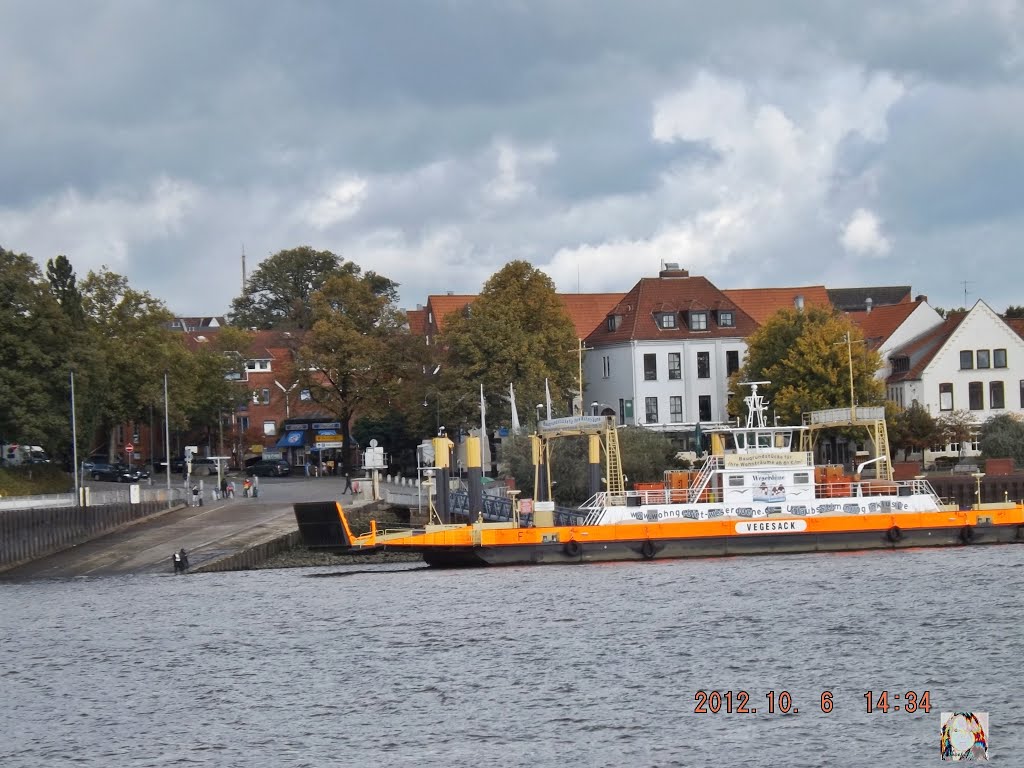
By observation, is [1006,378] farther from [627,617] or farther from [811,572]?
[627,617]

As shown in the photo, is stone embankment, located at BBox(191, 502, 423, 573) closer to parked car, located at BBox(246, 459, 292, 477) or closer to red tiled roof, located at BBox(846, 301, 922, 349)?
parked car, located at BBox(246, 459, 292, 477)

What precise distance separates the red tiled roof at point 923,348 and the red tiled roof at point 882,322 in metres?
1.38

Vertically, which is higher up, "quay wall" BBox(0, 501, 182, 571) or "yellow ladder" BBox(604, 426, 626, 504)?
"yellow ladder" BBox(604, 426, 626, 504)

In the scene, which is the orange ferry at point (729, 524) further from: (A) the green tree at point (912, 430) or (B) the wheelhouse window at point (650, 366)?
(B) the wheelhouse window at point (650, 366)

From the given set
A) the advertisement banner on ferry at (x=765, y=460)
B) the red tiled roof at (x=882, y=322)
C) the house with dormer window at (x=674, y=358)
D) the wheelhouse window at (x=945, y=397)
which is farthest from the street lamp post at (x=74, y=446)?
the wheelhouse window at (x=945, y=397)

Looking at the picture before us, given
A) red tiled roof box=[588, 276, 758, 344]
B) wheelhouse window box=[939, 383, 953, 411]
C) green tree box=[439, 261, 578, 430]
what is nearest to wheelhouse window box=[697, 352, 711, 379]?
red tiled roof box=[588, 276, 758, 344]

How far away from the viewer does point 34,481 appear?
77.2 metres

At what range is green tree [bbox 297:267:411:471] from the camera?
4028 inches

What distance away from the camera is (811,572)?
166 ft

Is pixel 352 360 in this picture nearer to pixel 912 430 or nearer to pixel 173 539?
pixel 912 430

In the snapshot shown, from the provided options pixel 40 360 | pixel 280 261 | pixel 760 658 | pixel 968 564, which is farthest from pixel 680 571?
pixel 280 261

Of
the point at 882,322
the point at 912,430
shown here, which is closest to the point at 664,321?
the point at 882,322

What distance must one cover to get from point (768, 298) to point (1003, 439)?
29.9m

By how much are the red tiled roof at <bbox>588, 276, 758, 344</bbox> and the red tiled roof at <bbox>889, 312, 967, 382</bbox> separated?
383 inches
